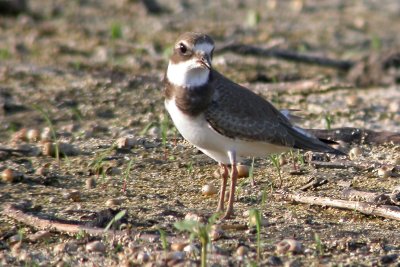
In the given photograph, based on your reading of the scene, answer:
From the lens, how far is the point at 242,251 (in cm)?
478

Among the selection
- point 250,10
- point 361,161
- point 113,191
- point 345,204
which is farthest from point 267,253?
point 250,10

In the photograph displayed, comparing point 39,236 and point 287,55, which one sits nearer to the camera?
point 39,236

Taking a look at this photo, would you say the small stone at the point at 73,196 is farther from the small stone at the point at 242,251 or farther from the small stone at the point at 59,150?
the small stone at the point at 242,251

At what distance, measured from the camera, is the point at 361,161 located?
6.44m

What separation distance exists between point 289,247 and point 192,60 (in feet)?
4.02

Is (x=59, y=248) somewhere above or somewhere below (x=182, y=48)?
below

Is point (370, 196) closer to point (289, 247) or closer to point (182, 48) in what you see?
point (289, 247)

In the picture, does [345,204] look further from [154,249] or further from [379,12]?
[379,12]

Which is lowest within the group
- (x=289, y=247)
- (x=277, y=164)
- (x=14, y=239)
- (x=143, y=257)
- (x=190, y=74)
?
(x=14, y=239)

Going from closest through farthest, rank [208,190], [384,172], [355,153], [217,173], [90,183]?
[208,190] → [90,183] → [384,172] → [217,173] → [355,153]

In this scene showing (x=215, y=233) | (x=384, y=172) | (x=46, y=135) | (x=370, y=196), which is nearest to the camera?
(x=215, y=233)

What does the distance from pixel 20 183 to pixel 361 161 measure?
2.18 meters

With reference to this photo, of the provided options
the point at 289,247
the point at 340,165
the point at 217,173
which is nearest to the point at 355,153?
the point at 340,165

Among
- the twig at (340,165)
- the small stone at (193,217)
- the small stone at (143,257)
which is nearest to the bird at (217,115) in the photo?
the small stone at (193,217)
